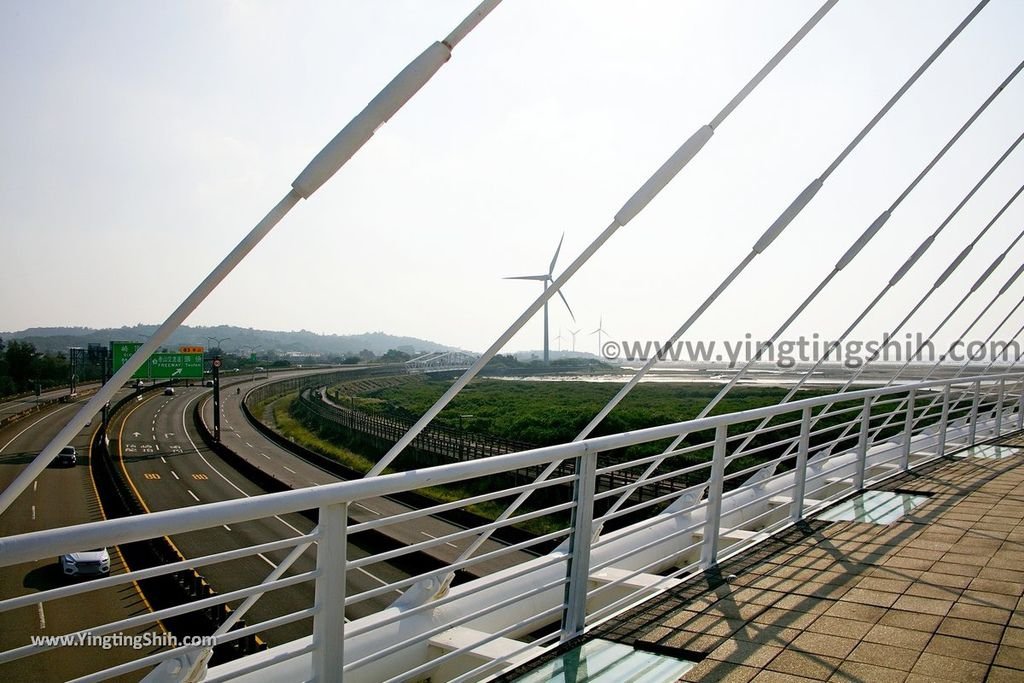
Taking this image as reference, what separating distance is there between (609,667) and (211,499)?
32.1 m

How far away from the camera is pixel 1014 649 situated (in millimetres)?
2844

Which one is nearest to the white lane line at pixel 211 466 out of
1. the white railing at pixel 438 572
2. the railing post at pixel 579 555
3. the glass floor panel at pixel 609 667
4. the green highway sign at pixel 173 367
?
the green highway sign at pixel 173 367

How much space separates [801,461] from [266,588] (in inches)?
156

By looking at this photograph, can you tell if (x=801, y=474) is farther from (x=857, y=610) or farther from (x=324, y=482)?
(x=324, y=482)

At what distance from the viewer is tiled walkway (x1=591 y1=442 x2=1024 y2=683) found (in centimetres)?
273

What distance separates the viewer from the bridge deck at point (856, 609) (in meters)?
2.73

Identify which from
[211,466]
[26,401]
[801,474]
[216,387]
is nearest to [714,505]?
[801,474]

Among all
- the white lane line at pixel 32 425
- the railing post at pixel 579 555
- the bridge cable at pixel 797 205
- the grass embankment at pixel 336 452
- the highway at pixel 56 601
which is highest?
the bridge cable at pixel 797 205

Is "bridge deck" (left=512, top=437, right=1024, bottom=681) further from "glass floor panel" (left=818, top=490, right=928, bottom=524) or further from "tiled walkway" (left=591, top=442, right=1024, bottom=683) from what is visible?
"glass floor panel" (left=818, top=490, right=928, bottom=524)

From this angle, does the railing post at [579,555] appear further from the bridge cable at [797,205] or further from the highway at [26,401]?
the highway at [26,401]

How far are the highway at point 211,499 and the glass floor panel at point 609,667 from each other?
1492cm

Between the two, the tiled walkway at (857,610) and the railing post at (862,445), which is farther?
the railing post at (862,445)

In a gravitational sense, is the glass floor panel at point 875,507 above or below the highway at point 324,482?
above

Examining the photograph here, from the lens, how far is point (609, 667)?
2721 mm
